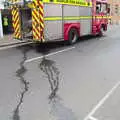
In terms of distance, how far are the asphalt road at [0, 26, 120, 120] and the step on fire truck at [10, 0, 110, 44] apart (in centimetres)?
150

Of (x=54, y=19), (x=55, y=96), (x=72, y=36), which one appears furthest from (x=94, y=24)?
(x=55, y=96)

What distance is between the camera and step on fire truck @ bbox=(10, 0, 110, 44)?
10.7 meters

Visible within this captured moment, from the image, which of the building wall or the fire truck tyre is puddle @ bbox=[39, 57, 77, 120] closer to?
the fire truck tyre

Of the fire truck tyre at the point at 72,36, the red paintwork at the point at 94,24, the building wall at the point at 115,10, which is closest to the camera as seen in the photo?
the red paintwork at the point at 94,24

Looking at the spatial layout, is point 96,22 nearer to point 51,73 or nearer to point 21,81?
point 51,73

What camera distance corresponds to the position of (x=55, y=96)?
5.32 metres

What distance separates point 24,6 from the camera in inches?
444

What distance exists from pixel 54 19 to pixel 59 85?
5857 mm

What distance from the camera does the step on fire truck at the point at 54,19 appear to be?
10703 mm

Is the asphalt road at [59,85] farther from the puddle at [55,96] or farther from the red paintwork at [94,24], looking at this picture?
the red paintwork at [94,24]

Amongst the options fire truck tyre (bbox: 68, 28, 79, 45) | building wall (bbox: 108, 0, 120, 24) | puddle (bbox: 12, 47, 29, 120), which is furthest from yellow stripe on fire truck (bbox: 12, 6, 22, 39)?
building wall (bbox: 108, 0, 120, 24)

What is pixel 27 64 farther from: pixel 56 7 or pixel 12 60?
pixel 56 7

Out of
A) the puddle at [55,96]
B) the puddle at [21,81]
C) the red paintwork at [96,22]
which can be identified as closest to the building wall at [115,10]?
the red paintwork at [96,22]

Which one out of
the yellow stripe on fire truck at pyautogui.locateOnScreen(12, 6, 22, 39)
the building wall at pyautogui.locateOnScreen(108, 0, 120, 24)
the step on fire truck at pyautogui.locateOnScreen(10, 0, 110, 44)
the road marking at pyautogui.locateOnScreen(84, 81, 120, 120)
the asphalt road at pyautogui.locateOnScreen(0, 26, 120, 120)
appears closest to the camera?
the road marking at pyautogui.locateOnScreen(84, 81, 120, 120)
